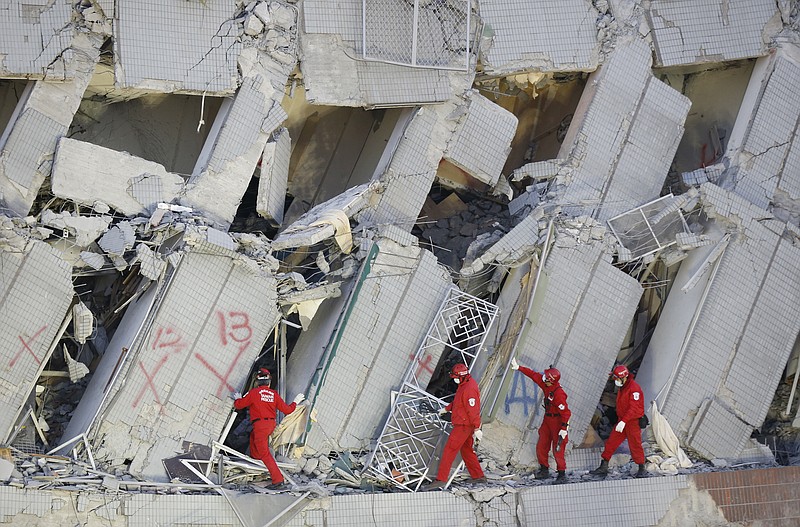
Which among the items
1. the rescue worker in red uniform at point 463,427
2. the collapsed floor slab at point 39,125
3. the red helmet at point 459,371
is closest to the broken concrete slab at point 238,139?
the collapsed floor slab at point 39,125

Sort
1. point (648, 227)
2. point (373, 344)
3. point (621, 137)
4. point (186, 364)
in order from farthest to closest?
point (621, 137), point (648, 227), point (373, 344), point (186, 364)

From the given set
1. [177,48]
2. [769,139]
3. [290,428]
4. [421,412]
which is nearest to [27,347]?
[290,428]

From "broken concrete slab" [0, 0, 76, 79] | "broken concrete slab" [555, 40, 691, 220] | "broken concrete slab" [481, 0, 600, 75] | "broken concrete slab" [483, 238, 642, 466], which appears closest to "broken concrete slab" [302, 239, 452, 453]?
"broken concrete slab" [483, 238, 642, 466]

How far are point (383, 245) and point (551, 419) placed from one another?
2.28 m

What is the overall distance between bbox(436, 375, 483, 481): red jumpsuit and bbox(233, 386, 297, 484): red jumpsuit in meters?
1.54

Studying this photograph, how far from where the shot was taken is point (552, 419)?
12055 millimetres

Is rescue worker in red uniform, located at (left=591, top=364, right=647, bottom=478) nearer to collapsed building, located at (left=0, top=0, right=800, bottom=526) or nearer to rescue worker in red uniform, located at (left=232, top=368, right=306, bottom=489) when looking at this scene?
collapsed building, located at (left=0, top=0, right=800, bottom=526)

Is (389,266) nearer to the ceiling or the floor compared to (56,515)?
nearer to the ceiling

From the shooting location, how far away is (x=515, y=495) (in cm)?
1191

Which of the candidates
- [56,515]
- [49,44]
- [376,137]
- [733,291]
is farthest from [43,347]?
[733,291]

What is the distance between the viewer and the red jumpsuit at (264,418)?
11359mm

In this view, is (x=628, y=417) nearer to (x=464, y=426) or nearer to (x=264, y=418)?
(x=464, y=426)

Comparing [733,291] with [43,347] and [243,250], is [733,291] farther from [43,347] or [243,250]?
[43,347]

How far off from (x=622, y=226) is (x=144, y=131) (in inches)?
196
